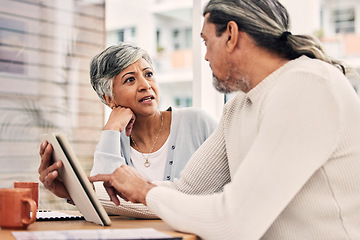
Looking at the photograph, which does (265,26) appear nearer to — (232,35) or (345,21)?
(232,35)

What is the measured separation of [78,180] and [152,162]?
81 centimetres

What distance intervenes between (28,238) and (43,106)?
2203 mm

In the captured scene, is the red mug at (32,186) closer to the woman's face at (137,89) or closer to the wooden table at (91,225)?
the wooden table at (91,225)

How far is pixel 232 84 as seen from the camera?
139 cm

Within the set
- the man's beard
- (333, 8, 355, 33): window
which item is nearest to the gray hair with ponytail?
the man's beard

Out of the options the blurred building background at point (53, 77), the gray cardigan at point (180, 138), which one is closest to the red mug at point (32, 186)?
the gray cardigan at point (180, 138)

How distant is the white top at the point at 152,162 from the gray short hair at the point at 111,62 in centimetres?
30

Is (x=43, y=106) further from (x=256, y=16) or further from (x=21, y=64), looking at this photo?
(x=256, y=16)

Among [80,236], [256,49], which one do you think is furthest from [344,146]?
[80,236]

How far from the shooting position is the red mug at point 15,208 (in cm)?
120

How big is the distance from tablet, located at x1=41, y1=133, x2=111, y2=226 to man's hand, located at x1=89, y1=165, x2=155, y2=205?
0.08m

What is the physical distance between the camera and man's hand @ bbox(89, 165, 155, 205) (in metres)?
1.26

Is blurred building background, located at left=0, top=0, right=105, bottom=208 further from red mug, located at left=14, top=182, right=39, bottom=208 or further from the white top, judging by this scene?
red mug, located at left=14, top=182, right=39, bottom=208

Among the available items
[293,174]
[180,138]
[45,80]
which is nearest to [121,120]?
[180,138]
